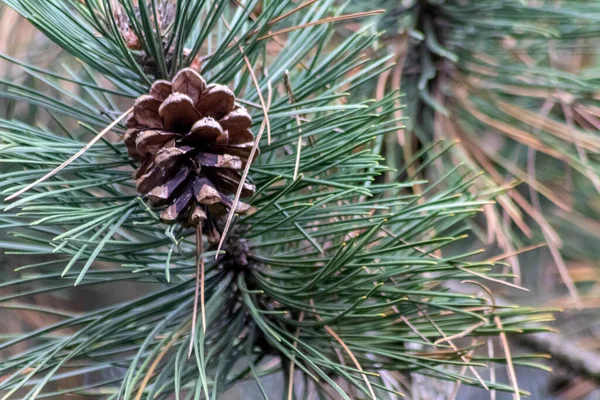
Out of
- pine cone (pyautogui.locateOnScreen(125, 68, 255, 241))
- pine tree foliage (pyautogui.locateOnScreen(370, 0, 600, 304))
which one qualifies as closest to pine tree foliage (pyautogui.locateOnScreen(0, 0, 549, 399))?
pine cone (pyautogui.locateOnScreen(125, 68, 255, 241))

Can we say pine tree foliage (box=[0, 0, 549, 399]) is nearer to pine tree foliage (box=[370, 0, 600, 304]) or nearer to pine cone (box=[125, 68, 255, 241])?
pine cone (box=[125, 68, 255, 241])

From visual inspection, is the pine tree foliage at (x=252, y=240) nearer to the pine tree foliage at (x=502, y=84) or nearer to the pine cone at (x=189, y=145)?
the pine cone at (x=189, y=145)

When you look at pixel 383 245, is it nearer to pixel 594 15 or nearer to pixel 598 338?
pixel 594 15

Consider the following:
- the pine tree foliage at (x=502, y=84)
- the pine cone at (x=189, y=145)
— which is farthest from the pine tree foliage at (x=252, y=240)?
the pine tree foliage at (x=502, y=84)

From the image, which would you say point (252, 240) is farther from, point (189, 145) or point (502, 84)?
point (502, 84)

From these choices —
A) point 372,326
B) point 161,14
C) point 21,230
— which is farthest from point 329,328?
point 21,230

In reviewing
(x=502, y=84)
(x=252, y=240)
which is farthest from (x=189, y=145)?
(x=502, y=84)
